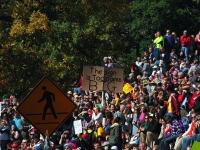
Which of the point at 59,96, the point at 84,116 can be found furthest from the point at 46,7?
the point at 59,96

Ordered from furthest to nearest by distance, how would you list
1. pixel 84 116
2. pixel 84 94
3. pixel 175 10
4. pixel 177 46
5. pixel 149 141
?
pixel 175 10
pixel 177 46
pixel 84 94
pixel 84 116
pixel 149 141

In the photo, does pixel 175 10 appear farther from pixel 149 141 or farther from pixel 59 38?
pixel 149 141

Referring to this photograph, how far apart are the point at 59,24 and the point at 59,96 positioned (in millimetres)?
23834

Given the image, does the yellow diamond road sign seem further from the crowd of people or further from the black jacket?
the black jacket

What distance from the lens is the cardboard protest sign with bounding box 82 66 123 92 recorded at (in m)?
28.0

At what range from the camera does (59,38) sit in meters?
41.3

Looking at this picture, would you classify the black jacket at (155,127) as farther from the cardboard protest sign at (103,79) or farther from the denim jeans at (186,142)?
the cardboard protest sign at (103,79)

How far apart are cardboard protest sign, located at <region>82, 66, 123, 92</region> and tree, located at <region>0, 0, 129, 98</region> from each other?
10.7m

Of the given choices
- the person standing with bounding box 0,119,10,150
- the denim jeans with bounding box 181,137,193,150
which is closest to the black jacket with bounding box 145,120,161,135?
the denim jeans with bounding box 181,137,193,150

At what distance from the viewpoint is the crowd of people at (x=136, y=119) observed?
23562 mm

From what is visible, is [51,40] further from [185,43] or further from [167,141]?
[167,141]

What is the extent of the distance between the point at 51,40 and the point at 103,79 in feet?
42.8

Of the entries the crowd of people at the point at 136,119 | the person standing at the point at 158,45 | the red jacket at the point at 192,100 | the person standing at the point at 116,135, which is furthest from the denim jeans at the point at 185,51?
the person standing at the point at 116,135

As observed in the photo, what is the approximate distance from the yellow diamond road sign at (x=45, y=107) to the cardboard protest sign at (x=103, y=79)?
10209 millimetres
